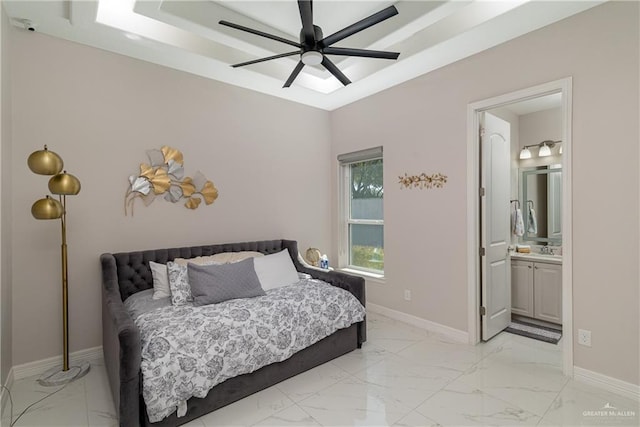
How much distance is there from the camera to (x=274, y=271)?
322cm

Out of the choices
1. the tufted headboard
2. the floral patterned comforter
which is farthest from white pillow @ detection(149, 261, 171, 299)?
the floral patterned comforter

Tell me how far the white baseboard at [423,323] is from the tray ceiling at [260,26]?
2.69 meters

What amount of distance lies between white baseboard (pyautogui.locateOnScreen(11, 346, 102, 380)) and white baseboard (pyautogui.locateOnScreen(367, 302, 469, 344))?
2.95 metres

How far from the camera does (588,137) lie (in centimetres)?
240

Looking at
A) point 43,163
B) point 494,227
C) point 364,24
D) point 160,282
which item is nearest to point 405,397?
point 494,227

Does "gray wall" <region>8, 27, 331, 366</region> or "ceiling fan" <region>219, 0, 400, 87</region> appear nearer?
"ceiling fan" <region>219, 0, 400, 87</region>

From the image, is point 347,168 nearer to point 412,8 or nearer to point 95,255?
point 412,8

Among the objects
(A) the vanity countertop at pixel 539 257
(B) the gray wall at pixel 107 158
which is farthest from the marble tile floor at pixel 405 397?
(A) the vanity countertop at pixel 539 257

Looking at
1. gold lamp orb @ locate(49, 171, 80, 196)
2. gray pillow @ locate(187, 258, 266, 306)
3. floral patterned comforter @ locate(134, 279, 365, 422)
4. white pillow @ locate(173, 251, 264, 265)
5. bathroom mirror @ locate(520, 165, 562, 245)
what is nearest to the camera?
floral patterned comforter @ locate(134, 279, 365, 422)

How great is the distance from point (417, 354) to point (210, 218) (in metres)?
2.51

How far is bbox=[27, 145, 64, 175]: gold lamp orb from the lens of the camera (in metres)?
2.21

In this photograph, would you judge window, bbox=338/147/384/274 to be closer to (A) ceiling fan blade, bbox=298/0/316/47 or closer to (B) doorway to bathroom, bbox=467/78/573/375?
(B) doorway to bathroom, bbox=467/78/573/375

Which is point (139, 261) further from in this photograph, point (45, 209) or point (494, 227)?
point (494, 227)

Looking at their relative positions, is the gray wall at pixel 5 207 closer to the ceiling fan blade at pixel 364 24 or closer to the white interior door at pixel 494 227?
the ceiling fan blade at pixel 364 24
